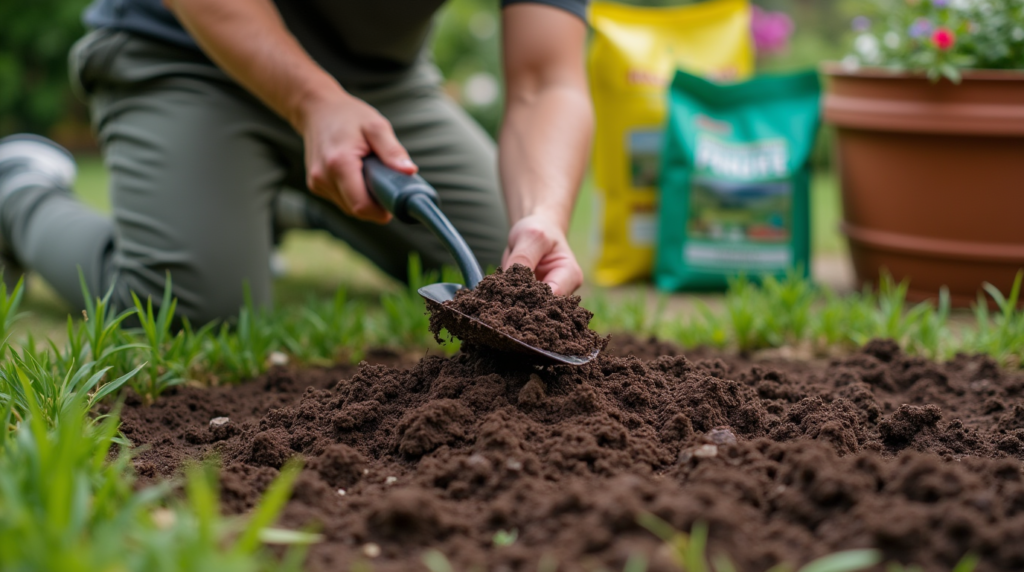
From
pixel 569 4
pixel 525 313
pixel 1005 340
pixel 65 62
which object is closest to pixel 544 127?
pixel 569 4

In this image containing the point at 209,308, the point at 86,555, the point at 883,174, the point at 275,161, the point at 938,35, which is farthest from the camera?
the point at 883,174

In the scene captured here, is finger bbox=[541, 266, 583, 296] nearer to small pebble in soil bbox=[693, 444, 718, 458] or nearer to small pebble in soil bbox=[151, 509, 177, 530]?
small pebble in soil bbox=[693, 444, 718, 458]

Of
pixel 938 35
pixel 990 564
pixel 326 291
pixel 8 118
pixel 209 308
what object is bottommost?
pixel 8 118

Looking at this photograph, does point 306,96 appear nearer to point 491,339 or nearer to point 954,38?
point 491,339

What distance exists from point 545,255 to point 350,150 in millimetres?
433

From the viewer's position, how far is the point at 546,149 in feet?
6.88

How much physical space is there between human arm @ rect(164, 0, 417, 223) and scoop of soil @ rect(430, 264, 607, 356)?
0.35 meters

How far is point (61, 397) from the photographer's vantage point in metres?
1.41

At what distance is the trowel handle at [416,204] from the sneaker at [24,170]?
1.54m

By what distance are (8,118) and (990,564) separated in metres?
7.31

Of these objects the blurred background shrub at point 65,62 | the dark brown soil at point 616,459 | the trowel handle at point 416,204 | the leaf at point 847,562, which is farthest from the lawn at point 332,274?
the blurred background shrub at point 65,62

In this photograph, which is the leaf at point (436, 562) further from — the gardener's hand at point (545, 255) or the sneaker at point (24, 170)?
the sneaker at point (24, 170)

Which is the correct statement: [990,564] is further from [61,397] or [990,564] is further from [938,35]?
[938,35]

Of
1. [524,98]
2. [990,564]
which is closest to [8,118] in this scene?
[524,98]
